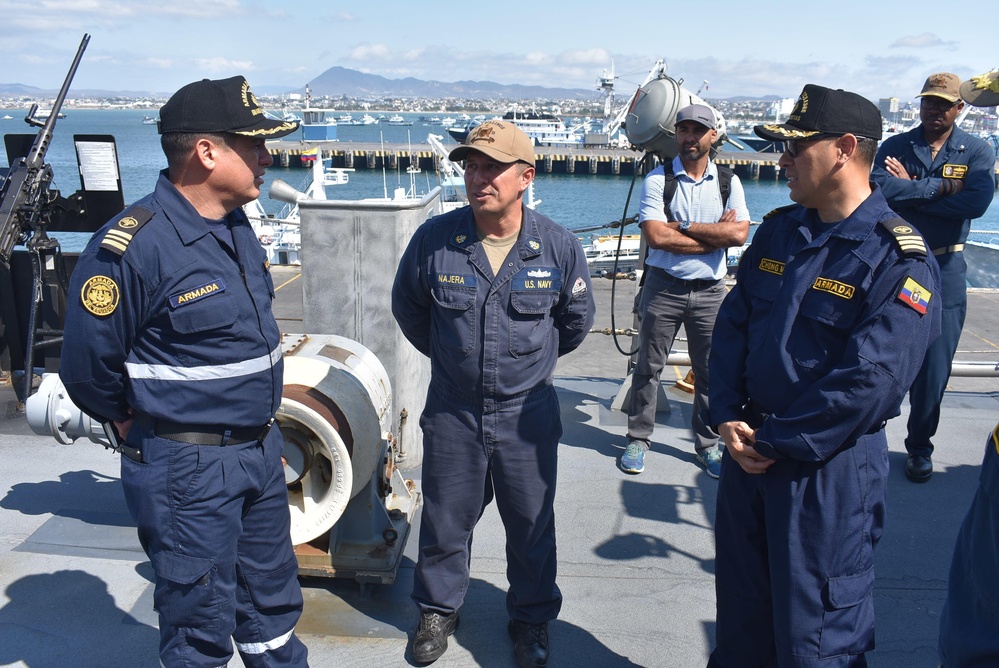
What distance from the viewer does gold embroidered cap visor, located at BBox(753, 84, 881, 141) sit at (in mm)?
2191

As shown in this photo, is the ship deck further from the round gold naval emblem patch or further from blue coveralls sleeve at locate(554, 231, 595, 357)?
the round gold naval emblem patch

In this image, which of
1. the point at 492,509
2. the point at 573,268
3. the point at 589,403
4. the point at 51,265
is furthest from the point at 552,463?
the point at 51,265

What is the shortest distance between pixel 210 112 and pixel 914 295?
1955mm

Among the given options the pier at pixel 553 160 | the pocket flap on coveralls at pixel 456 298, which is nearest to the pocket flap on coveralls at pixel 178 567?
the pocket flap on coveralls at pixel 456 298

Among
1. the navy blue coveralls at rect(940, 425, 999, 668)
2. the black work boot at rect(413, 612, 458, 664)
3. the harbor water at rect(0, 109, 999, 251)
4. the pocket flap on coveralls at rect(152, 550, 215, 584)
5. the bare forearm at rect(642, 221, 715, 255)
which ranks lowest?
the harbor water at rect(0, 109, 999, 251)

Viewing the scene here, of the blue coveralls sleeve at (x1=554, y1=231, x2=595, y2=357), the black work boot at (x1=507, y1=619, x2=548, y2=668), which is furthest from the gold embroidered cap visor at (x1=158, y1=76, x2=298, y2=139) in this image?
the black work boot at (x1=507, y1=619, x2=548, y2=668)

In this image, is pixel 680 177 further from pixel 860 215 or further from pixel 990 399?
pixel 990 399

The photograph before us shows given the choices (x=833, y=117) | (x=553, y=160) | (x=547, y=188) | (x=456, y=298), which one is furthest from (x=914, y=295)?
(x=553, y=160)

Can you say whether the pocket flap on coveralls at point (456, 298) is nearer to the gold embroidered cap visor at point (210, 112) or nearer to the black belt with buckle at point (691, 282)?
the gold embroidered cap visor at point (210, 112)

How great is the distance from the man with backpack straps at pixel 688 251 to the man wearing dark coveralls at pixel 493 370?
137 centimetres

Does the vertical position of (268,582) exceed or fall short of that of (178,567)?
it falls short

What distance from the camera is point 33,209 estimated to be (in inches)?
214

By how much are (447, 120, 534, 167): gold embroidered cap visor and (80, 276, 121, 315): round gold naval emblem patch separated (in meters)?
1.07

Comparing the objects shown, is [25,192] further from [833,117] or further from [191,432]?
[833,117]
